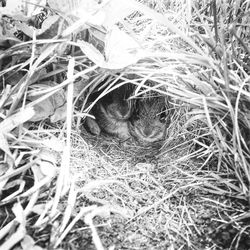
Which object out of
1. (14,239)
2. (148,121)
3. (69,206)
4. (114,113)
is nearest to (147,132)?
(148,121)

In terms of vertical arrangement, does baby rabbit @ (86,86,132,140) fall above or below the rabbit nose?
above

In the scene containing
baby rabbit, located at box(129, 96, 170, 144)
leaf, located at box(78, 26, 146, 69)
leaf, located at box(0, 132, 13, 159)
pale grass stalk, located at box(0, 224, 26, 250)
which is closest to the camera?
pale grass stalk, located at box(0, 224, 26, 250)

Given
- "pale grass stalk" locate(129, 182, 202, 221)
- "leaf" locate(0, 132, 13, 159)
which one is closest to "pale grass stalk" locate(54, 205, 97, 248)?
"pale grass stalk" locate(129, 182, 202, 221)

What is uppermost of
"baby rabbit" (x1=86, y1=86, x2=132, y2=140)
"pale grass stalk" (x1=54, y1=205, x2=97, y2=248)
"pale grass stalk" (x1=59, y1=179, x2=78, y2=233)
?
"pale grass stalk" (x1=59, y1=179, x2=78, y2=233)

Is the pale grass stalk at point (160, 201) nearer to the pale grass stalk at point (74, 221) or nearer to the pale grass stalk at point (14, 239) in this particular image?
the pale grass stalk at point (74, 221)

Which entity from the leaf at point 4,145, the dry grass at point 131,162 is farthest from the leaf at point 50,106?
the leaf at point 4,145

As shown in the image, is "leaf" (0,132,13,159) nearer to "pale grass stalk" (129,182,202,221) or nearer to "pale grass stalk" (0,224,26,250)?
"pale grass stalk" (0,224,26,250)
